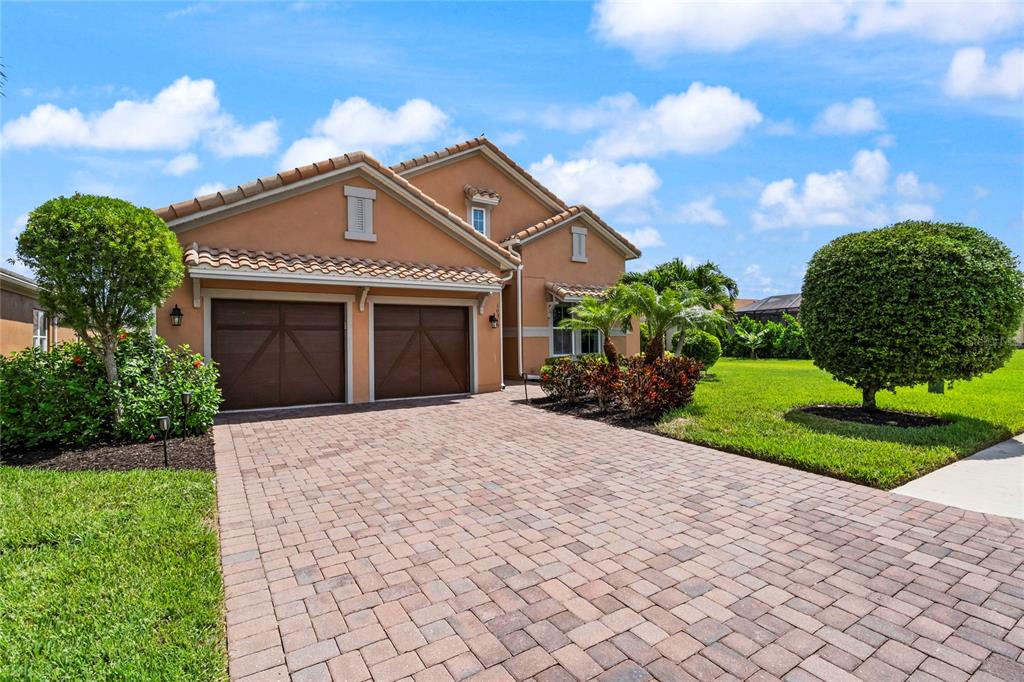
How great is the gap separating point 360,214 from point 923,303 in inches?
471

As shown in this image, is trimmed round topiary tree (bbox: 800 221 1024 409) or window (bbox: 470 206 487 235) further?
window (bbox: 470 206 487 235)

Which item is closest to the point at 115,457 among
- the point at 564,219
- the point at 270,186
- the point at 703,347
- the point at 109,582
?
the point at 109,582

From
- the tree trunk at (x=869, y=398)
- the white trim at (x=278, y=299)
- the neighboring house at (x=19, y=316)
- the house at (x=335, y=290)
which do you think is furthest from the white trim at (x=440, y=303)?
the tree trunk at (x=869, y=398)

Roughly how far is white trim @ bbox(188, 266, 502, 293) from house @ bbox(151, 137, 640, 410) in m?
0.03

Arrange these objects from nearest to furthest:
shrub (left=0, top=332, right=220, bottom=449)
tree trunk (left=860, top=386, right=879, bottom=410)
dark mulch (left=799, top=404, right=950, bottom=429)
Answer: shrub (left=0, top=332, right=220, bottom=449) < dark mulch (left=799, top=404, right=950, bottom=429) < tree trunk (left=860, top=386, right=879, bottom=410)

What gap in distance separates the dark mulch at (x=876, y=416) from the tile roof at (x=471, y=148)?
44.1 feet

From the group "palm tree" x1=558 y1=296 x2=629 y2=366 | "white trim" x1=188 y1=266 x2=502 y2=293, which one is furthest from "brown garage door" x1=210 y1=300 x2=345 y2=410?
"palm tree" x1=558 y1=296 x2=629 y2=366

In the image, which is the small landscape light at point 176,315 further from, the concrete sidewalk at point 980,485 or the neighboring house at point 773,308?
the neighboring house at point 773,308

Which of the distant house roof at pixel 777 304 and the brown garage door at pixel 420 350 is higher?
the distant house roof at pixel 777 304

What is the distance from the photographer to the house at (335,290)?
11.0m

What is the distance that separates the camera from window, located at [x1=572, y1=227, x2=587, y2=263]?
19.6 meters

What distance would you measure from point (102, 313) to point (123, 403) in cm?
141

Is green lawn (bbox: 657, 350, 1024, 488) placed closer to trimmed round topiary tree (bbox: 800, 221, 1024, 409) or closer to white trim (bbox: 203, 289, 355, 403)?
trimmed round topiary tree (bbox: 800, 221, 1024, 409)

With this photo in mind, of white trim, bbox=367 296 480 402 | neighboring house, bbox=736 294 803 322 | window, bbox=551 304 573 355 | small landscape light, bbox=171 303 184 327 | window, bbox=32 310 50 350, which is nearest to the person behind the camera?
small landscape light, bbox=171 303 184 327
